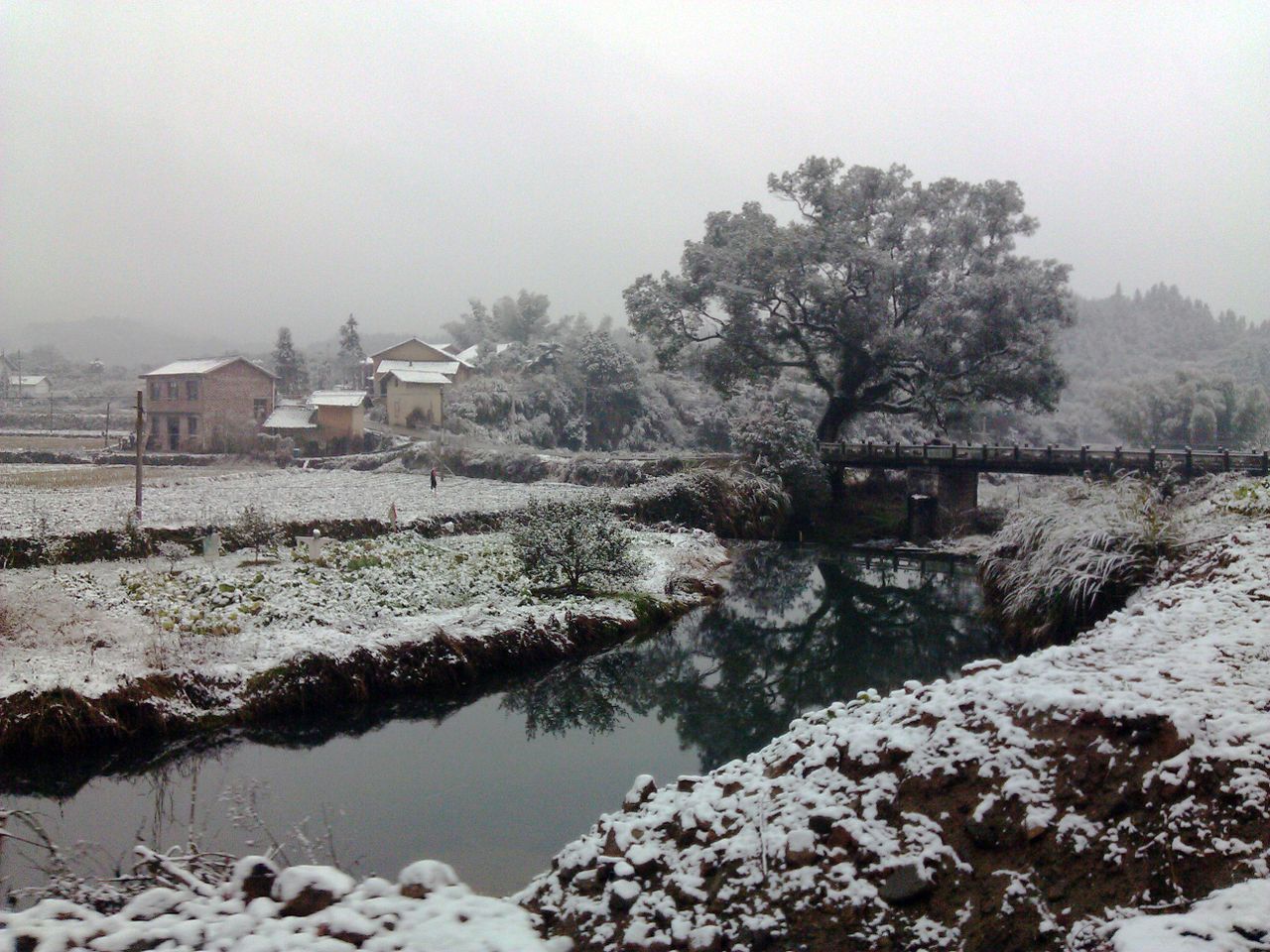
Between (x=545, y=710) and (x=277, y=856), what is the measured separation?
441 centimetres

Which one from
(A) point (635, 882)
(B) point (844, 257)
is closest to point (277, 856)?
(A) point (635, 882)

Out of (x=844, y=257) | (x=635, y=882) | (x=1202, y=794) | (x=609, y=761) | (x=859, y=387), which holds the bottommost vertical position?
(x=609, y=761)

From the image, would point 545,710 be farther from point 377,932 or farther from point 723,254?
point 723,254

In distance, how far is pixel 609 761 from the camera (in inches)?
334

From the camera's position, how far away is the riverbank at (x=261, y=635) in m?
8.39

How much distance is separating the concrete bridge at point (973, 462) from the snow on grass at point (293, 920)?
22.4m

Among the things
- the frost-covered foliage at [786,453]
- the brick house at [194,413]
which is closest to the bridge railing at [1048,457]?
the frost-covered foliage at [786,453]

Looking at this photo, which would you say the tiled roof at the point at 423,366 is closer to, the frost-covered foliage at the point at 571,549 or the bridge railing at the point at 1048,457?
the bridge railing at the point at 1048,457

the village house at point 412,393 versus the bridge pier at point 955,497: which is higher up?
the village house at point 412,393

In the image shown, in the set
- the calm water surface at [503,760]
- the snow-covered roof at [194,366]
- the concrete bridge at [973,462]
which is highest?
the snow-covered roof at [194,366]

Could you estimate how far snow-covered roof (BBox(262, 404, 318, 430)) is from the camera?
36.6 meters

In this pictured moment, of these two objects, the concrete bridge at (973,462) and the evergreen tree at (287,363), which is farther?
the evergreen tree at (287,363)

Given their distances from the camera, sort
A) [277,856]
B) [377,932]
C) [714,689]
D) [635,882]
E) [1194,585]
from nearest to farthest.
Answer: [377,932] → [635,882] → [277,856] → [1194,585] → [714,689]

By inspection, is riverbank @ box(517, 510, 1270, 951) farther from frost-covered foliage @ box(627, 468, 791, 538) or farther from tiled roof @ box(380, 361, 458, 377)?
tiled roof @ box(380, 361, 458, 377)
